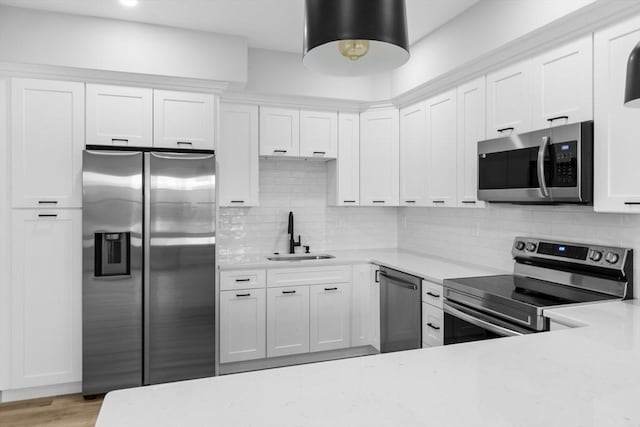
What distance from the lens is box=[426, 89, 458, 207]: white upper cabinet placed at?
345 centimetres

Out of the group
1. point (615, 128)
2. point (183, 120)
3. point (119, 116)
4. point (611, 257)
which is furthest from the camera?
point (183, 120)

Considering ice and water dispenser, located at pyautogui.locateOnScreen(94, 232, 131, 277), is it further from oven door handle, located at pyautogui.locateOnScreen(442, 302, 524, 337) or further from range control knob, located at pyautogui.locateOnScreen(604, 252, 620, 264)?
range control knob, located at pyautogui.locateOnScreen(604, 252, 620, 264)

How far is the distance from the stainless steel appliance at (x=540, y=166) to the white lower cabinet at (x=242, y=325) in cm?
197

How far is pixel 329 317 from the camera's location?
3879 millimetres

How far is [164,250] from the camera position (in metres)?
3.25

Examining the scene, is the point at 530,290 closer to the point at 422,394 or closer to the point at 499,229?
the point at 499,229

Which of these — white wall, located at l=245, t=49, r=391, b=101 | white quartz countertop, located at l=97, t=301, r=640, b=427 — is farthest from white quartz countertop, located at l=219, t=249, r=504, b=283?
white quartz countertop, located at l=97, t=301, r=640, b=427

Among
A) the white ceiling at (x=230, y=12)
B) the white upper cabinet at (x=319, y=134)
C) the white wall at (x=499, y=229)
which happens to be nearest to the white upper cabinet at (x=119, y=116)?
the white ceiling at (x=230, y=12)

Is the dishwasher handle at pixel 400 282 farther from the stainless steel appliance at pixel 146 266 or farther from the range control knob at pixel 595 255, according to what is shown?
the stainless steel appliance at pixel 146 266

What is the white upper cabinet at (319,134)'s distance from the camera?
4.13m

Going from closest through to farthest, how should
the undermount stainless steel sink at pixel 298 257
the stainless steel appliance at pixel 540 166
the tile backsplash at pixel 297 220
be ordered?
the stainless steel appliance at pixel 540 166 < the undermount stainless steel sink at pixel 298 257 < the tile backsplash at pixel 297 220

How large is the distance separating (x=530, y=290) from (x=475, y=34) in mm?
1758

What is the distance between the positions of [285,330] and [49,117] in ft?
8.00

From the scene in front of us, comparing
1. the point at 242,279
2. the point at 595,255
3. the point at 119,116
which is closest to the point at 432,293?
the point at 595,255
